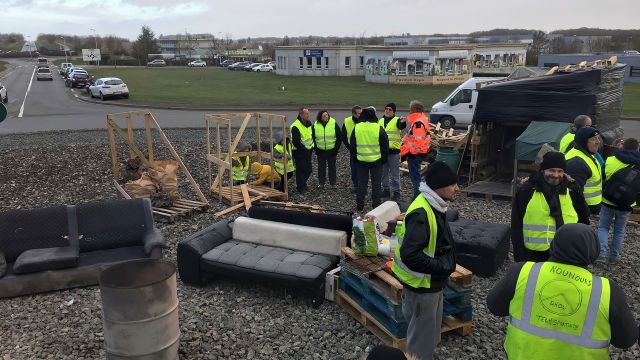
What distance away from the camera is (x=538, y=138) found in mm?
9672

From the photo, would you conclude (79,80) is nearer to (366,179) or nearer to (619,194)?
(366,179)

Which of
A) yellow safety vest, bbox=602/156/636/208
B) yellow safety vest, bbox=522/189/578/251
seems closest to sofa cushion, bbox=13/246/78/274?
yellow safety vest, bbox=522/189/578/251

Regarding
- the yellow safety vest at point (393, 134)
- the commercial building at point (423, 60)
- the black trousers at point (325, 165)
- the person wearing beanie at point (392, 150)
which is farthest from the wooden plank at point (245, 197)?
the commercial building at point (423, 60)

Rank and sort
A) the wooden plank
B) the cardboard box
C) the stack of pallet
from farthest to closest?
the wooden plank
the cardboard box
the stack of pallet

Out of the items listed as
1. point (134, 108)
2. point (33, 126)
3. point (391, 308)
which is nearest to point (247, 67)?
point (134, 108)

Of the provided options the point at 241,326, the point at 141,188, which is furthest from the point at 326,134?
the point at 241,326

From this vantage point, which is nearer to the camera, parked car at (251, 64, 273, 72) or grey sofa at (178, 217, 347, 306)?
grey sofa at (178, 217, 347, 306)

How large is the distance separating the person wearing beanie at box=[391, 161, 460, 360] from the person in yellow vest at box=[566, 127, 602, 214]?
268 centimetres

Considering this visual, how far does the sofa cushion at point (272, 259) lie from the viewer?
5812 millimetres

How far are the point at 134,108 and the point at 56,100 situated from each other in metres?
8.26

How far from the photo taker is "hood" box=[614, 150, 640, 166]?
661cm

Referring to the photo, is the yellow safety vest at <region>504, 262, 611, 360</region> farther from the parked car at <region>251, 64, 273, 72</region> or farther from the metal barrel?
the parked car at <region>251, 64, 273, 72</region>

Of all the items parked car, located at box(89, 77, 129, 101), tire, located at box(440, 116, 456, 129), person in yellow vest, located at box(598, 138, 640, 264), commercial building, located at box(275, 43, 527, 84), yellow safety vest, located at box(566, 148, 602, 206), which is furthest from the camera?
commercial building, located at box(275, 43, 527, 84)

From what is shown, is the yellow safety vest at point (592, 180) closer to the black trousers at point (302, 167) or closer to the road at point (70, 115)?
the black trousers at point (302, 167)
